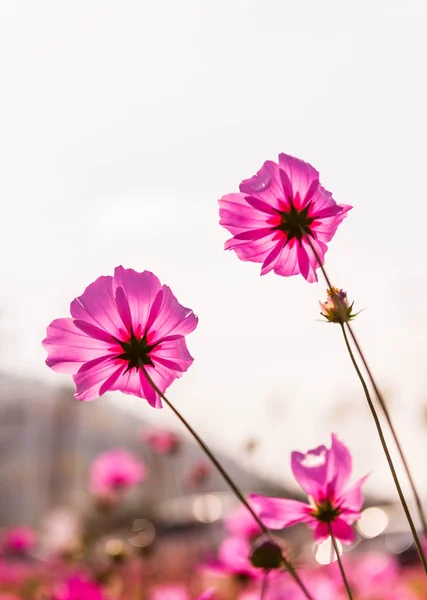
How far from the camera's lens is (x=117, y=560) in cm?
156

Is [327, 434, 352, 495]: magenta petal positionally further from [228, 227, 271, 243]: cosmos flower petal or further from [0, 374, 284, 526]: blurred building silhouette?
[0, 374, 284, 526]: blurred building silhouette

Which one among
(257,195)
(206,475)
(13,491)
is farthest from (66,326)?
(13,491)

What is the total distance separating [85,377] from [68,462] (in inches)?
276

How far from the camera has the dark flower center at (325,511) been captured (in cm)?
63

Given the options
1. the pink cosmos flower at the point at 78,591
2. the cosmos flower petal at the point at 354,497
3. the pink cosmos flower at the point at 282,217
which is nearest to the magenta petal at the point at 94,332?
the pink cosmos flower at the point at 282,217

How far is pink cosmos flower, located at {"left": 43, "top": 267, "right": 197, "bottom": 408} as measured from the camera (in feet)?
2.01

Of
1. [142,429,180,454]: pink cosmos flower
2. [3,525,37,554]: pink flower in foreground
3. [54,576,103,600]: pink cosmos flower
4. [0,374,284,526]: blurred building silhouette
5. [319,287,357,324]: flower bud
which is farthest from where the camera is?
[0,374,284,526]: blurred building silhouette

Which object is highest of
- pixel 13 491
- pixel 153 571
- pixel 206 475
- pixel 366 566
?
pixel 13 491

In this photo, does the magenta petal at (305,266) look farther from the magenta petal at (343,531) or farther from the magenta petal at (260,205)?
the magenta petal at (343,531)

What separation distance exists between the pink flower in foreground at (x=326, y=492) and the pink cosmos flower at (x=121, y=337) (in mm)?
133

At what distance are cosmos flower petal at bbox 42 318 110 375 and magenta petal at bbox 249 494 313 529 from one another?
180mm

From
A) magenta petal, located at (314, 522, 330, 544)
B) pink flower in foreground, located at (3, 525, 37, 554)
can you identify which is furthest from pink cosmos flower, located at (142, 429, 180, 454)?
magenta petal, located at (314, 522, 330, 544)

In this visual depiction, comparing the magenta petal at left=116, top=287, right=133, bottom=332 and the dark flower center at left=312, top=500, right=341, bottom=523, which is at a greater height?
the magenta petal at left=116, top=287, right=133, bottom=332

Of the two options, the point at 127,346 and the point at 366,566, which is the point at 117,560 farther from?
the point at 127,346
